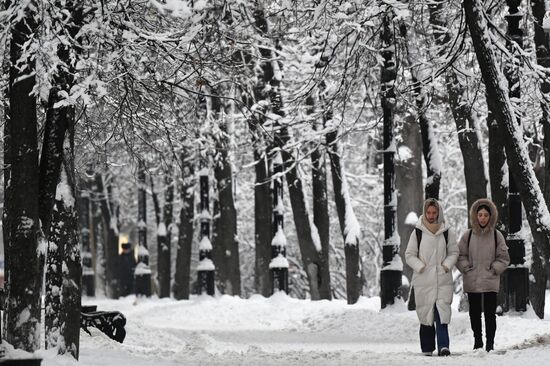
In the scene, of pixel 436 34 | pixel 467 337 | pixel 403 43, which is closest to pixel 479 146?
pixel 436 34

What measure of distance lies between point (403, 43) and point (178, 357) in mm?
7150

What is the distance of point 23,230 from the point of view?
36.1 ft

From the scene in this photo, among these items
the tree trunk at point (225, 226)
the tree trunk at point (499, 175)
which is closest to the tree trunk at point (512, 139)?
the tree trunk at point (499, 175)

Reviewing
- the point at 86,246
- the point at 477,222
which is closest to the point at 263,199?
the point at 86,246

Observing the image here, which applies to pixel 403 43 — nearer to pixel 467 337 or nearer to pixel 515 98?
pixel 515 98

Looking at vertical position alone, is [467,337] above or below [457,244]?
below

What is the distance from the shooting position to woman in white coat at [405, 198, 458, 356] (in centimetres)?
1373

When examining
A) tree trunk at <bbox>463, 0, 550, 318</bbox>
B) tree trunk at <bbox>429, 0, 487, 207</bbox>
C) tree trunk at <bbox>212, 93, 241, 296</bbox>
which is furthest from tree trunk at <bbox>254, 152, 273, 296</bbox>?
tree trunk at <bbox>463, 0, 550, 318</bbox>

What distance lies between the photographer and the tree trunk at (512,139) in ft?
43.6

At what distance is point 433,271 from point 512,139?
1.78m

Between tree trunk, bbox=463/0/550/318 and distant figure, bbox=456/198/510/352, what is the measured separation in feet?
1.86

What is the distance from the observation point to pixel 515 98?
56.7 ft

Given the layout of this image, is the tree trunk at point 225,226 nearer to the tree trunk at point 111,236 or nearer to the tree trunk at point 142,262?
the tree trunk at point 142,262

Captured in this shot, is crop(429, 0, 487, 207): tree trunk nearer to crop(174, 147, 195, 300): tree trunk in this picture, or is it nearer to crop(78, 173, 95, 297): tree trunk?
crop(174, 147, 195, 300): tree trunk
